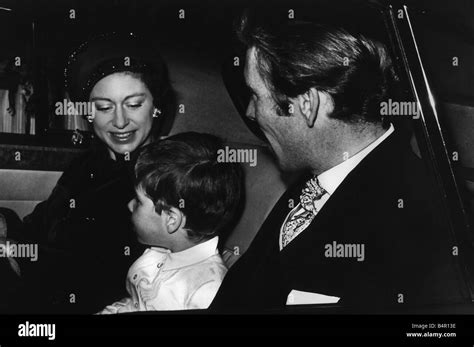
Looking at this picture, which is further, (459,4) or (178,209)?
(459,4)

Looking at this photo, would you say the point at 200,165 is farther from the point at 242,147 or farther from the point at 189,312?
the point at 189,312

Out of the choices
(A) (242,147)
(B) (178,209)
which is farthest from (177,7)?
(B) (178,209)

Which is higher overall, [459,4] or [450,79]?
[459,4]

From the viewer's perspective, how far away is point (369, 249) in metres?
2.11

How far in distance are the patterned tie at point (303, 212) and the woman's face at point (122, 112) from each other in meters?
0.54

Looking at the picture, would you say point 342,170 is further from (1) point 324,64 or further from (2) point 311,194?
(1) point 324,64

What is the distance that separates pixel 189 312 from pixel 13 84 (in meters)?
0.91

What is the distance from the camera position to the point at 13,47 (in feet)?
6.81

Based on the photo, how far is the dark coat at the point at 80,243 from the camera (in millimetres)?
2047

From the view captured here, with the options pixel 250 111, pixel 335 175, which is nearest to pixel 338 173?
pixel 335 175

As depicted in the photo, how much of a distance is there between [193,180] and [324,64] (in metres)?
0.58

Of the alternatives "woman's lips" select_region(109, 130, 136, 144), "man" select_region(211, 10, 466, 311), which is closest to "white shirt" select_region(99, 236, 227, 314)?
"man" select_region(211, 10, 466, 311)

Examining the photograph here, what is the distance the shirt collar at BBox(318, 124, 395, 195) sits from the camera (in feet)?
6.99

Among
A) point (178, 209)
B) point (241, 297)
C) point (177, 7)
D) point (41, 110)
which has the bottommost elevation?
point (241, 297)
